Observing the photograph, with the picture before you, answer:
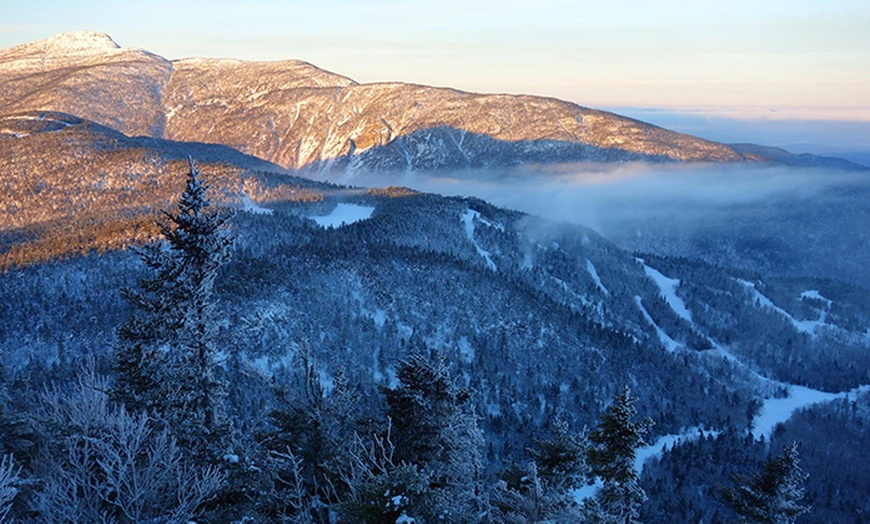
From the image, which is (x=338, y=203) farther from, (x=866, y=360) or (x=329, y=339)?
(x=866, y=360)

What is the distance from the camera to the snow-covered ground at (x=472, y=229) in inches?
5335

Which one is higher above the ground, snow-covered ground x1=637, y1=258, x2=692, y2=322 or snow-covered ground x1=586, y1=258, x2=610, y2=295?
snow-covered ground x1=586, y1=258, x2=610, y2=295

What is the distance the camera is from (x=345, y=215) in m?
152

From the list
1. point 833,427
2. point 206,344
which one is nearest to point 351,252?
point 206,344

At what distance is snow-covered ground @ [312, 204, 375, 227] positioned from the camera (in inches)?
5699

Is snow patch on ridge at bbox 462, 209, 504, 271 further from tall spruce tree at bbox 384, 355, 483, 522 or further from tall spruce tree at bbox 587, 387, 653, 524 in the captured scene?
tall spruce tree at bbox 384, 355, 483, 522

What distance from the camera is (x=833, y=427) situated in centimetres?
11425

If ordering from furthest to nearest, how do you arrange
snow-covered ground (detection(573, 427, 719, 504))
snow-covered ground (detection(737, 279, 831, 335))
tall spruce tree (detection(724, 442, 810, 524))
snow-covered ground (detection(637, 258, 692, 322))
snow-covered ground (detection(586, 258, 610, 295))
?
1. snow-covered ground (detection(737, 279, 831, 335))
2. snow-covered ground (detection(637, 258, 692, 322))
3. snow-covered ground (detection(586, 258, 610, 295))
4. snow-covered ground (detection(573, 427, 719, 504))
5. tall spruce tree (detection(724, 442, 810, 524))

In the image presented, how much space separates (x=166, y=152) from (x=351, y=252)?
10776 centimetres

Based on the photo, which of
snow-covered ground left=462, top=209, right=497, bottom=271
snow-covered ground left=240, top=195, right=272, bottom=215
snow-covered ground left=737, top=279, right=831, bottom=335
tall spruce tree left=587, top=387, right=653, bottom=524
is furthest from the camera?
snow-covered ground left=737, top=279, right=831, bottom=335

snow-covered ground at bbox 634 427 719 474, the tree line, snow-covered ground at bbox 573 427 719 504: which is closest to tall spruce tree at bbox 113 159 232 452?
the tree line

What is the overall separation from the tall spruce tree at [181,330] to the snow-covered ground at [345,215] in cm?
12302

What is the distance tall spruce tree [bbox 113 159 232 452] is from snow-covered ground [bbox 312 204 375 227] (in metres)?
123

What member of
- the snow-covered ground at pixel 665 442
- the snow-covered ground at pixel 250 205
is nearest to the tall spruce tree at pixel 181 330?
the snow-covered ground at pixel 665 442
